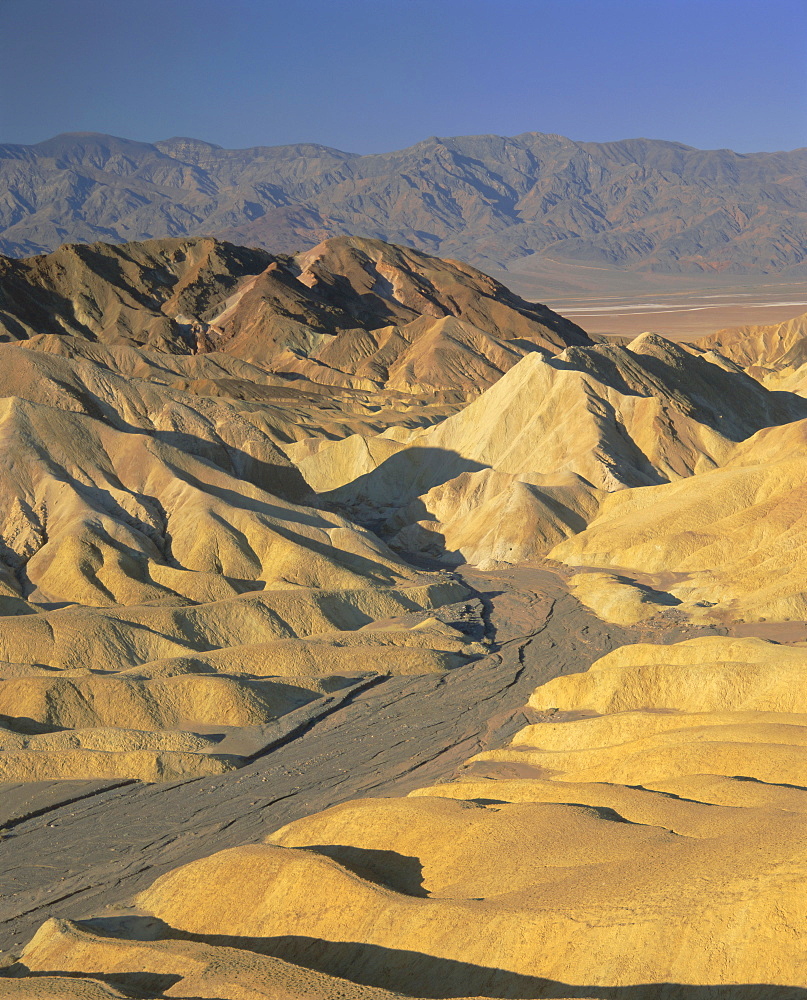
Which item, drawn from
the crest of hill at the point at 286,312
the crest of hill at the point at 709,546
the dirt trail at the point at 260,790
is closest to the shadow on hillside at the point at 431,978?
the dirt trail at the point at 260,790

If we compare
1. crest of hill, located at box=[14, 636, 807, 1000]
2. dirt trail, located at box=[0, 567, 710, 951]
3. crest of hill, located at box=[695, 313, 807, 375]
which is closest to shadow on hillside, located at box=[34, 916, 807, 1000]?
crest of hill, located at box=[14, 636, 807, 1000]

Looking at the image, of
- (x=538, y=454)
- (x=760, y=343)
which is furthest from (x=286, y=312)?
(x=538, y=454)

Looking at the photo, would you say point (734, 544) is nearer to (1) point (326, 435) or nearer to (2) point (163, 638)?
(2) point (163, 638)

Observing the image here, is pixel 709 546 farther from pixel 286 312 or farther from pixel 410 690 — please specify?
pixel 286 312

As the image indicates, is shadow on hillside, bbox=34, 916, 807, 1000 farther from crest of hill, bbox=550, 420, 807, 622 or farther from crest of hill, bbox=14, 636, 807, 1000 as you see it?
crest of hill, bbox=550, 420, 807, 622

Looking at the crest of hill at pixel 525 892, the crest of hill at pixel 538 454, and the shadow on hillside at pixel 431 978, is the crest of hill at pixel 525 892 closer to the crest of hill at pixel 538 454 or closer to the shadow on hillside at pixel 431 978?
the shadow on hillside at pixel 431 978

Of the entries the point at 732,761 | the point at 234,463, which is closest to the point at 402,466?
the point at 234,463
